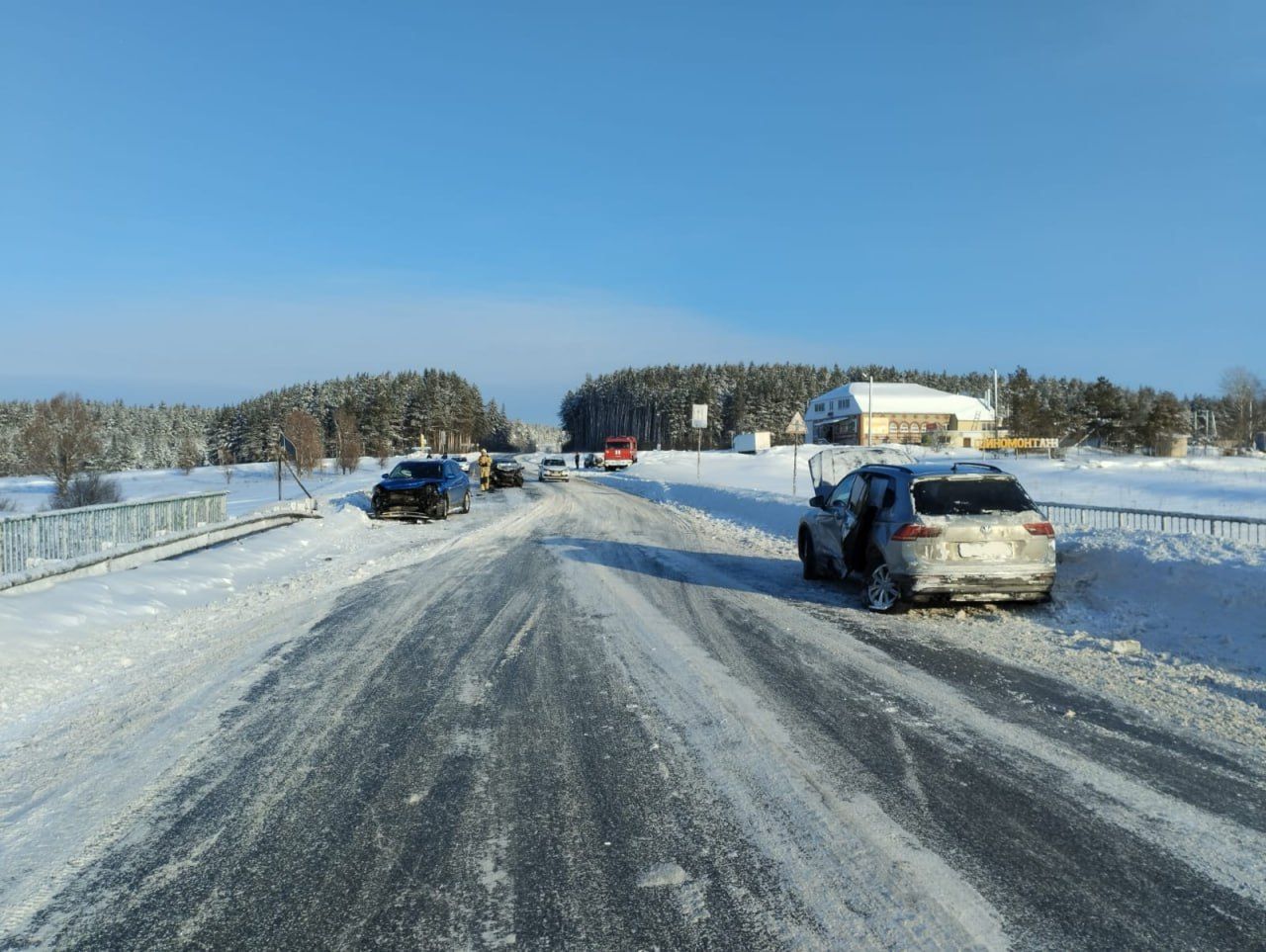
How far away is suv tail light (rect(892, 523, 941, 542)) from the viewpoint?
874cm

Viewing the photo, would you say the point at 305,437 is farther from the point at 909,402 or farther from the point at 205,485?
the point at 909,402

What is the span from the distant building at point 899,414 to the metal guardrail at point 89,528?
256 ft

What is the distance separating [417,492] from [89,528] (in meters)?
11.2

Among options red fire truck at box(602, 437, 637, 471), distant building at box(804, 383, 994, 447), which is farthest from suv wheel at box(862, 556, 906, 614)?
distant building at box(804, 383, 994, 447)

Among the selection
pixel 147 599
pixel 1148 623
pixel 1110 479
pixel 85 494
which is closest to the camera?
pixel 1148 623

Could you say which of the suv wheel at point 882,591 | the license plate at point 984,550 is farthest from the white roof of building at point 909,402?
the license plate at point 984,550

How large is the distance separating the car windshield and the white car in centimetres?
2404

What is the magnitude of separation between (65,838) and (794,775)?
3.72 meters

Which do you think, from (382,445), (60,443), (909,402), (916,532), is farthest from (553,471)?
(382,445)

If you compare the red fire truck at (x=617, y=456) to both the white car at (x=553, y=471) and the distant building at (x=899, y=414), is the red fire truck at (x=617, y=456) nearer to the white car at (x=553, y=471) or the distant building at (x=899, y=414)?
the white car at (x=553, y=471)

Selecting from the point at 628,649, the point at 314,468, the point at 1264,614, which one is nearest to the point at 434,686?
the point at 628,649

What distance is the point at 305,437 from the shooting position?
6569 centimetres

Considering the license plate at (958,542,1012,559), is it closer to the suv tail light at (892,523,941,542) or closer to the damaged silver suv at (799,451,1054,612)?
the damaged silver suv at (799,451,1054,612)

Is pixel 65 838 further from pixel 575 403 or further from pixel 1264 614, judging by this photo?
pixel 575 403
